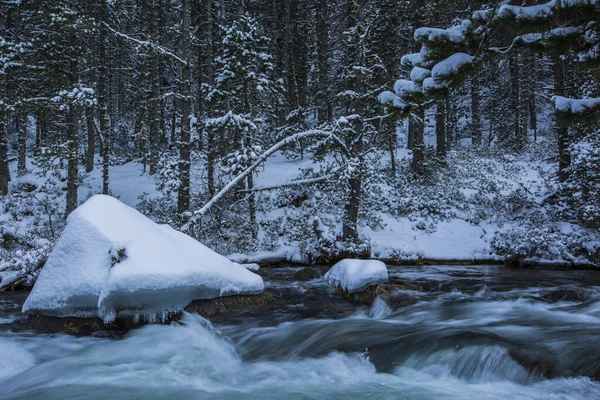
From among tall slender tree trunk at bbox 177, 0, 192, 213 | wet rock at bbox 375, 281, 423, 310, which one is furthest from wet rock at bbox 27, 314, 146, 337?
tall slender tree trunk at bbox 177, 0, 192, 213

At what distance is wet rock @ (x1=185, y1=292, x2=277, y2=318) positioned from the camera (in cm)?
645

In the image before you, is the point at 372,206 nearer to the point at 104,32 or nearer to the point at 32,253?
the point at 32,253

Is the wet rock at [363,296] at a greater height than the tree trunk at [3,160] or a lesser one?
lesser

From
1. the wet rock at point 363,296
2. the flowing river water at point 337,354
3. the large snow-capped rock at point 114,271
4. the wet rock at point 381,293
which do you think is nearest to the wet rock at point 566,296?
the flowing river water at point 337,354

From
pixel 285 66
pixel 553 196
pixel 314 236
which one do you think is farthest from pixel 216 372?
pixel 285 66

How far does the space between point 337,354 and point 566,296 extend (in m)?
5.03

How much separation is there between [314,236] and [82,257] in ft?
26.7

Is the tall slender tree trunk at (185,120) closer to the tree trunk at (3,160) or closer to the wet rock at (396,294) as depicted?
the wet rock at (396,294)

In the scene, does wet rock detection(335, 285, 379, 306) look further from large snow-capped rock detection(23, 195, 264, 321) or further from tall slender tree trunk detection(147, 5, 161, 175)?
tall slender tree trunk detection(147, 5, 161, 175)

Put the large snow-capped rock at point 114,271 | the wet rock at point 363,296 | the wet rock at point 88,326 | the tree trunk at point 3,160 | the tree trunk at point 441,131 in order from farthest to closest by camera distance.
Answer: the tree trunk at point 441,131
the tree trunk at point 3,160
the wet rock at point 363,296
the wet rock at point 88,326
the large snow-capped rock at point 114,271

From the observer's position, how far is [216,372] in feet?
15.3

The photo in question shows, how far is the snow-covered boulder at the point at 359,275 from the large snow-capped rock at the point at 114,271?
301cm

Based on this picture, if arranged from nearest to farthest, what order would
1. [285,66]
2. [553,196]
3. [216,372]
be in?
[216,372] → [553,196] → [285,66]

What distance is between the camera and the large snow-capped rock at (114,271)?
213 inches
